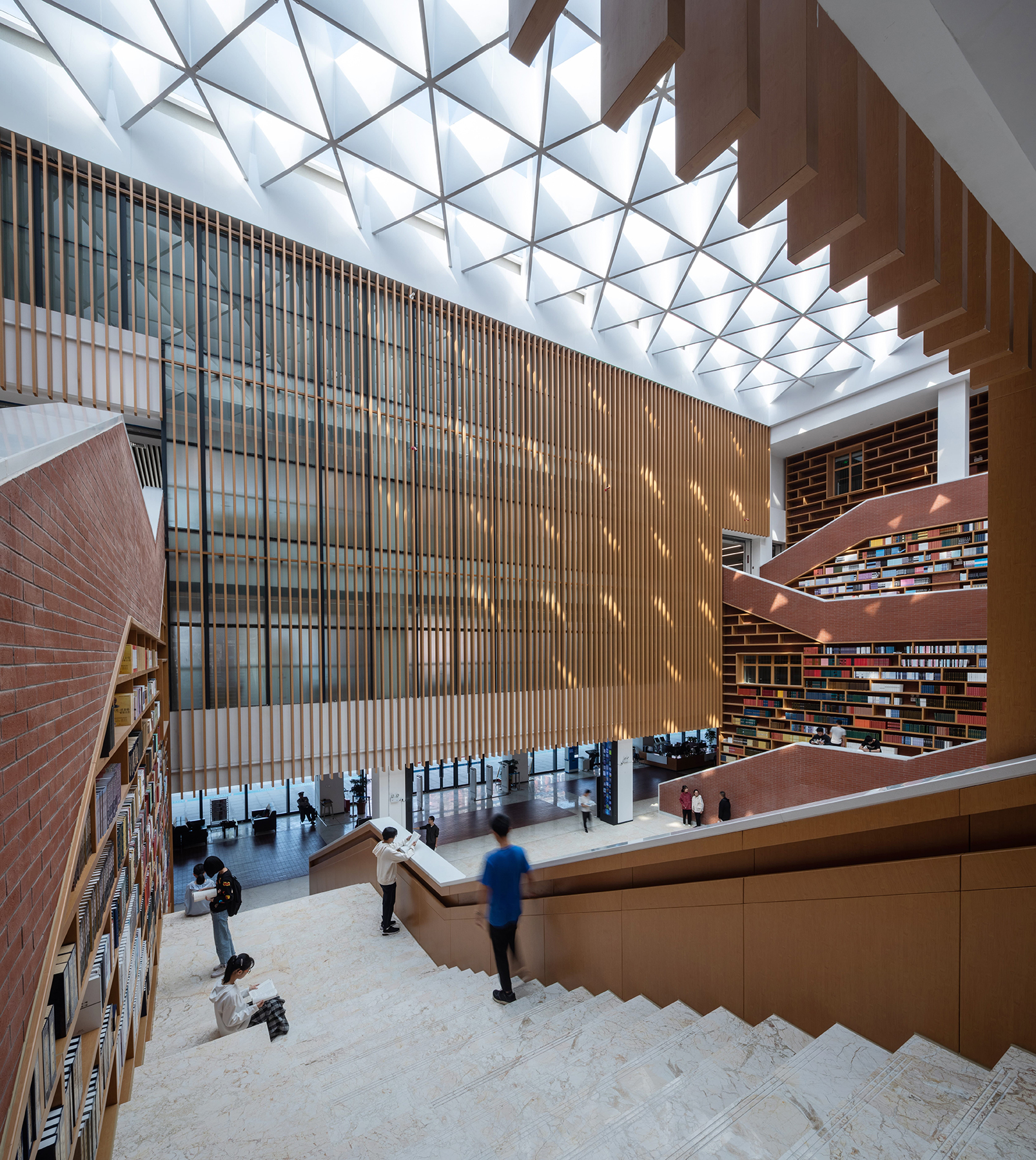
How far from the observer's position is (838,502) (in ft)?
56.3

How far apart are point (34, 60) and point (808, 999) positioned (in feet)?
40.8

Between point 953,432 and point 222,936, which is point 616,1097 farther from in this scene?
point 953,432

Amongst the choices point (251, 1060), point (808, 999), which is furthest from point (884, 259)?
point (251, 1060)

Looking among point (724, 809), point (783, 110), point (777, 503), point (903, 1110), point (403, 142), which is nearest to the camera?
point (903, 1110)

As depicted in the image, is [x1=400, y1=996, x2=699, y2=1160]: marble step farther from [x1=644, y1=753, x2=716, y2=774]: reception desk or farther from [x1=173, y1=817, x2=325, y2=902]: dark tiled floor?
[x1=644, y1=753, x2=716, y2=774]: reception desk

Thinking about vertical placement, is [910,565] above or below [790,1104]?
above

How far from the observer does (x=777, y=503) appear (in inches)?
707

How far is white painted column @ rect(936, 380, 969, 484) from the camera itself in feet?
45.3

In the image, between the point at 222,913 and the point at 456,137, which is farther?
the point at 456,137

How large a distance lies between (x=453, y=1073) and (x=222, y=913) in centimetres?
354

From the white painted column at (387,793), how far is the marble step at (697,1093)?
863 centimetres

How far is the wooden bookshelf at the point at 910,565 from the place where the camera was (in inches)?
485

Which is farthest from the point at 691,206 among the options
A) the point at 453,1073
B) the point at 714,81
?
the point at 453,1073

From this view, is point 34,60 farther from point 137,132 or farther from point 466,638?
point 466,638
